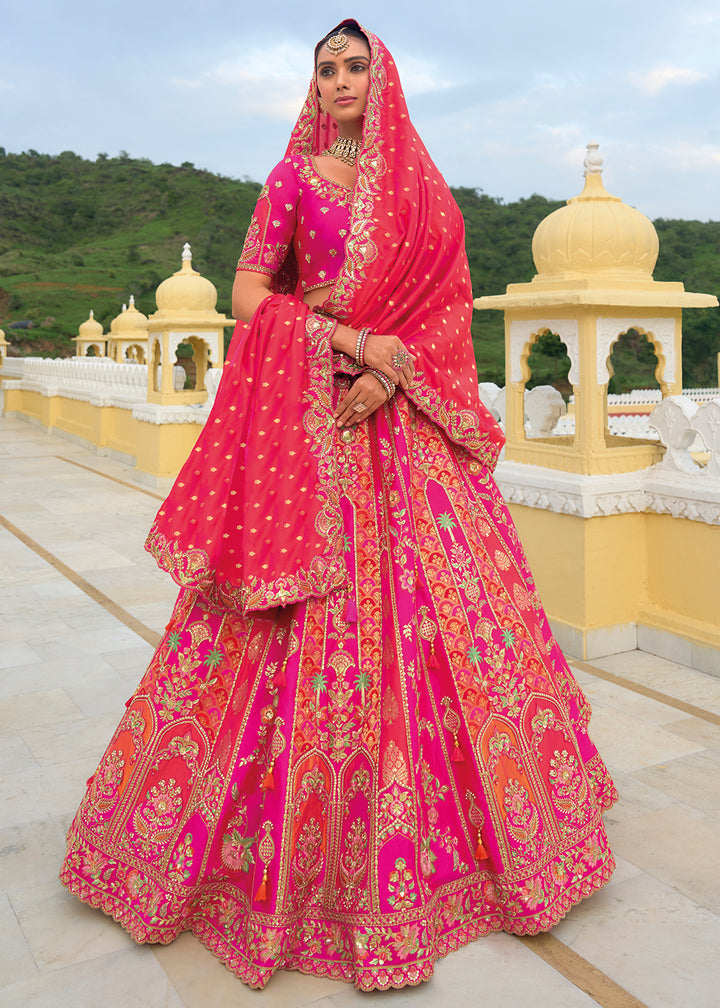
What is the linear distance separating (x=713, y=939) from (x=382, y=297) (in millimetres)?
1454

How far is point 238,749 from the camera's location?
1.75m

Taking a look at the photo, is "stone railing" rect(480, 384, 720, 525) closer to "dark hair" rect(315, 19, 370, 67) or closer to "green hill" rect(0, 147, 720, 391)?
"dark hair" rect(315, 19, 370, 67)

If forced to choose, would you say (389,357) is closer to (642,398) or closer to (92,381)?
(92,381)

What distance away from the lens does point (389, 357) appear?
1.84m

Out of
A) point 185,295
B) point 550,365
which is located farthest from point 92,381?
point 550,365

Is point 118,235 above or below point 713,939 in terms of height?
above

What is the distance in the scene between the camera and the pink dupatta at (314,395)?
1.77 metres

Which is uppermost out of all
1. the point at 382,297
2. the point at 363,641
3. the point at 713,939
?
the point at 382,297

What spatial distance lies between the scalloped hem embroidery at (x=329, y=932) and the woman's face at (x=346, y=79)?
5.35 ft

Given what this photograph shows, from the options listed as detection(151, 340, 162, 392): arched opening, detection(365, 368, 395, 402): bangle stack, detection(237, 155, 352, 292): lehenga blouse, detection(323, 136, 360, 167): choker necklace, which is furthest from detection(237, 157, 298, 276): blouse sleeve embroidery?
detection(151, 340, 162, 392): arched opening

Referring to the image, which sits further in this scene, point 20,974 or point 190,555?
point 190,555

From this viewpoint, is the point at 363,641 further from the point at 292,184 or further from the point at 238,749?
the point at 292,184

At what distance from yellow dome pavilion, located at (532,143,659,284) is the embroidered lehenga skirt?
1878mm

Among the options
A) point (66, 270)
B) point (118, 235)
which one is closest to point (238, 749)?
point (66, 270)
